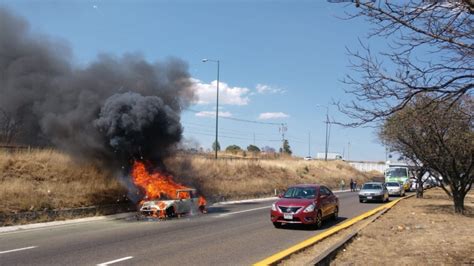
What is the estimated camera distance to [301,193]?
51.9 ft

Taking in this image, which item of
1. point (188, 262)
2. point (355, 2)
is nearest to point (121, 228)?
point (188, 262)

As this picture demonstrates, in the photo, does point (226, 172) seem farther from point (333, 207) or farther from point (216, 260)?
point (216, 260)

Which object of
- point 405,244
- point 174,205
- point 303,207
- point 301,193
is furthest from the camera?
point 174,205

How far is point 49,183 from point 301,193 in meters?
10.9

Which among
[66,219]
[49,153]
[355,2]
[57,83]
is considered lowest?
[66,219]

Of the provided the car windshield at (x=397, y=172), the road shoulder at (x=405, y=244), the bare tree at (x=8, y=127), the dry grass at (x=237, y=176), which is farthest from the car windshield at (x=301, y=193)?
the car windshield at (x=397, y=172)

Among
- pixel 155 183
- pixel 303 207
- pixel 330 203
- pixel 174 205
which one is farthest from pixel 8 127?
pixel 303 207

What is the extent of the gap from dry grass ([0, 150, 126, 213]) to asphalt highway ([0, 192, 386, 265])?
2687 mm

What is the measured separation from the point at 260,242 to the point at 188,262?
3207 mm

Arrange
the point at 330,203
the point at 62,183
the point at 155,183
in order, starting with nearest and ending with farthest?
the point at 330,203 < the point at 155,183 < the point at 62,183

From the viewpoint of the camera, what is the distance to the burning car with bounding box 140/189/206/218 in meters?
17.6

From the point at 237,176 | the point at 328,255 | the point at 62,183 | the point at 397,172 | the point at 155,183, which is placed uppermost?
the point at 397,172

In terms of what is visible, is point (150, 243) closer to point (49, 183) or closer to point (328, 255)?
point (328, 255)

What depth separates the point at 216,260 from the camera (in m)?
9.15
